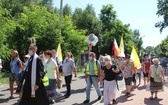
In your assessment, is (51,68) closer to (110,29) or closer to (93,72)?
(93,72)

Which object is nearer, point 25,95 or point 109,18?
point 25,95

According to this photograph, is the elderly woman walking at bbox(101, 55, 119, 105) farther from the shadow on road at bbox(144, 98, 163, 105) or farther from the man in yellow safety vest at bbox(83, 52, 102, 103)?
the shadow on road at bbox(144, 98, 163, 105)

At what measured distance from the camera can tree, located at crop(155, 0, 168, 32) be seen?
54662 millimetres

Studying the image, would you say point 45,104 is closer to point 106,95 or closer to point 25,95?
point 25,95

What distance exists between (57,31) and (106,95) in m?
18.0

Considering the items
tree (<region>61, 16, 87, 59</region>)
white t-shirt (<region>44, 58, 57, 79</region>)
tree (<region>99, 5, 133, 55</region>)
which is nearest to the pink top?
white t-shirt (<region>44, 58, 57, 79</region>)

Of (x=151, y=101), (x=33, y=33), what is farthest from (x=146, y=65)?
(x=33, y=33)

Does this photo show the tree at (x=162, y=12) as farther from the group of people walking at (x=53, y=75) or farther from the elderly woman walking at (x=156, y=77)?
the elderly woman walking at (x=156, y=77)


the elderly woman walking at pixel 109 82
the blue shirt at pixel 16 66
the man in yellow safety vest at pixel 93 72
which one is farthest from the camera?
the blue shirt at pixel 16 66

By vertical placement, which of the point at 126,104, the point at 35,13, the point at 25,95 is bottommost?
the point at 126,104

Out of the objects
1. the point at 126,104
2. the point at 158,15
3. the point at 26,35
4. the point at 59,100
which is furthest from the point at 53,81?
the point at 158,15

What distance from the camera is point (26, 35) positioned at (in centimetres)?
2688

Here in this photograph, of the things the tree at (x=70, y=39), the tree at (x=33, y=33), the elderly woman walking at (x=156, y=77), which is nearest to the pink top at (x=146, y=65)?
the elderly woman walking at (x=156, y=77)

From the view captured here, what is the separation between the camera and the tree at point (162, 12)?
54662mm
